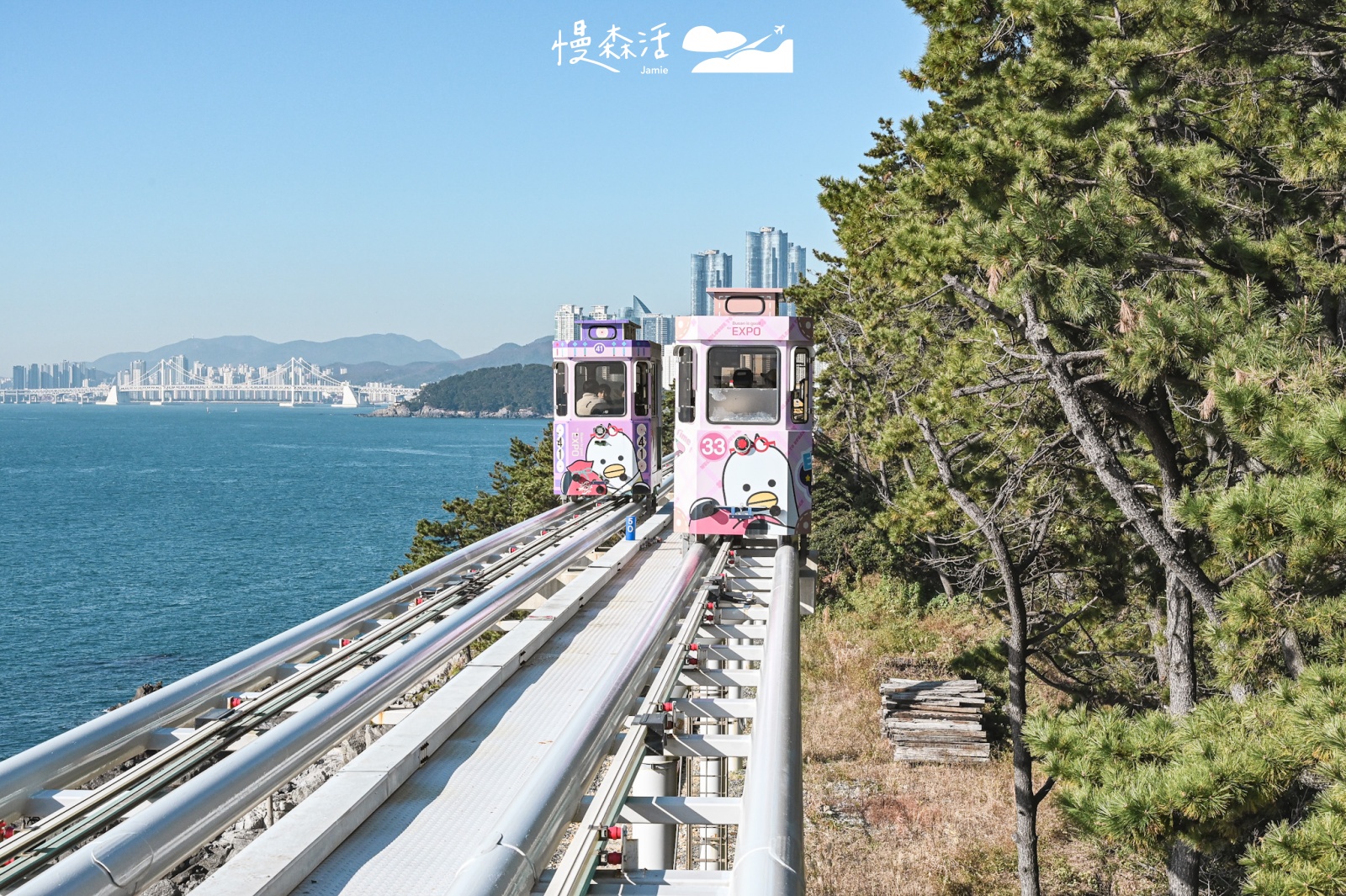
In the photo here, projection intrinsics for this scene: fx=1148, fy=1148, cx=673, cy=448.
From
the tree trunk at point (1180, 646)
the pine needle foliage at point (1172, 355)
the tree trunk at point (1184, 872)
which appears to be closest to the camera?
the pine needle foliage at point (1172, 355)

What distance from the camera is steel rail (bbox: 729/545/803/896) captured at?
4445 mm

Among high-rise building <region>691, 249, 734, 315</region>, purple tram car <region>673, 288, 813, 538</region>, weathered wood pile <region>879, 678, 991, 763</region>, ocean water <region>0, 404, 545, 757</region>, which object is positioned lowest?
ocean water <region>0, 404, 545, 757</region>

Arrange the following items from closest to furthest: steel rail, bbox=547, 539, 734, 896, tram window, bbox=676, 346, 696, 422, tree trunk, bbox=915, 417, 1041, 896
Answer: steel rail, bbox=547, 539, 734, 896 < tree trunk, bbox=915, 417, 1041, 896 < tram window, bbox=676, 346, 696, 422

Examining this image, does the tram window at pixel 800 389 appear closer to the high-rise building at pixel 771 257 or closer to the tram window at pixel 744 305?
the tram window at pixel 744 305

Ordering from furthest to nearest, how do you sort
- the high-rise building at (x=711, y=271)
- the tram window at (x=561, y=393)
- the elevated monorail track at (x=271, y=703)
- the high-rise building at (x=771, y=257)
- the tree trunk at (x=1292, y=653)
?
1. the high-rise building at (x=771, y=257)
2. the high-rise building at (x=711, y=271)
3. the tram window at (x=561, y=393)
4. the tree trunk at (x=1292, y=653)
5. the elevated monorail track at (x=271, y=703)

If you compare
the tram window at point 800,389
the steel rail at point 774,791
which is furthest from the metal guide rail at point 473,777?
the tram window at point 800,389

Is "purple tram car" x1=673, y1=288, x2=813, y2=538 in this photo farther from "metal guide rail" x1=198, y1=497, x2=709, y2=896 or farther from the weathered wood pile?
the weathered wood pile

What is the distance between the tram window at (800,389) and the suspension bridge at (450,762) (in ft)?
8.67

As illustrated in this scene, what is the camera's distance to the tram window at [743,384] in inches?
531

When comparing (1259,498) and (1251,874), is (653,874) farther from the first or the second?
(1259,498)

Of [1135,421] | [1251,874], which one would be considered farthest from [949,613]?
[1251,874]

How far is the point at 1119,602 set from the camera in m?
15.4

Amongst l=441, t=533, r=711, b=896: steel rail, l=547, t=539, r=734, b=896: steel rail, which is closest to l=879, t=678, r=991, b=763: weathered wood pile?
l=547, t=539, r=734, b=896: steel rail

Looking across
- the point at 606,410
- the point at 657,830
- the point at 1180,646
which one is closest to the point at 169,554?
the point at 606,410
